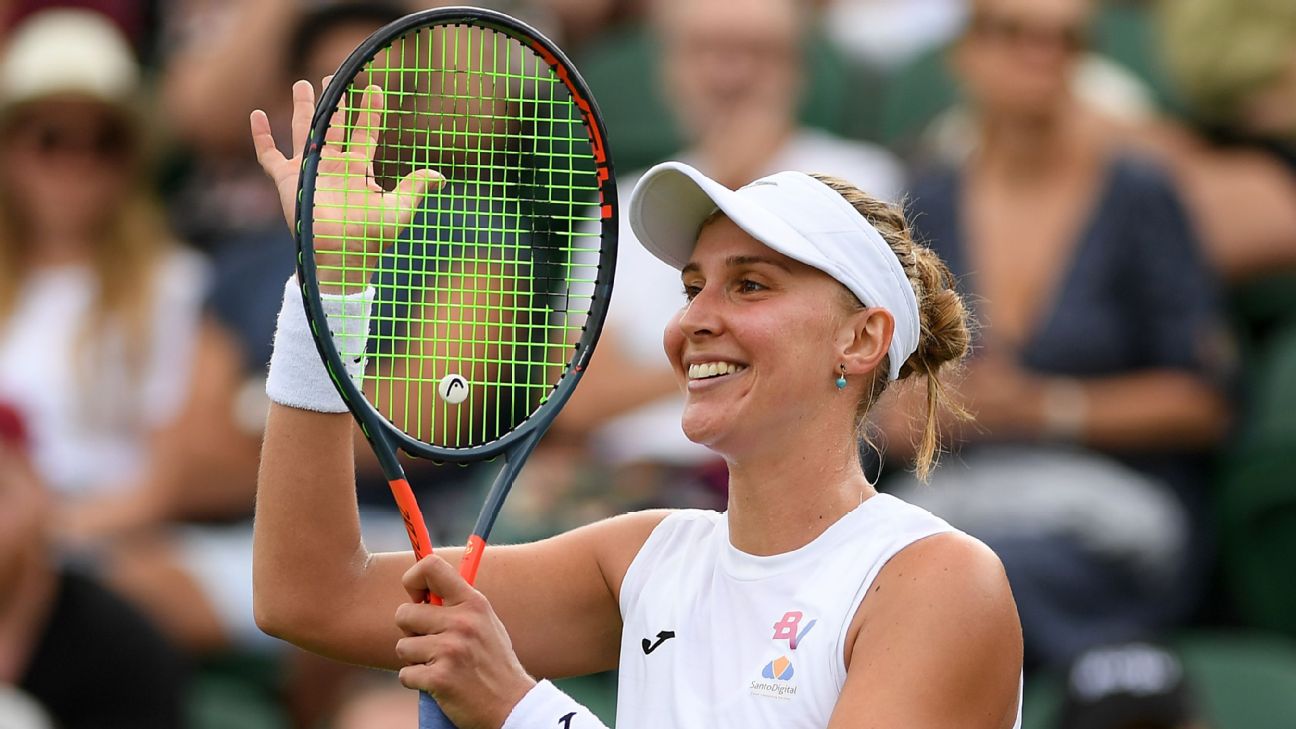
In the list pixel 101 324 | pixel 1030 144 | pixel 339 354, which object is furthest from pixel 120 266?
pixel 339 354

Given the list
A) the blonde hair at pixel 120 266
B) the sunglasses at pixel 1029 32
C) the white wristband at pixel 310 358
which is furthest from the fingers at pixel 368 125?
the blonde hair at pixel 120 266

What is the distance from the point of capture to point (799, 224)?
266 cm

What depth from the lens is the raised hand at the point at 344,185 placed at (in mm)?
2678

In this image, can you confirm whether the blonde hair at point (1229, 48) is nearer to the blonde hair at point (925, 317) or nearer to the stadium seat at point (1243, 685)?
the stadium seat at point (1243, 685)

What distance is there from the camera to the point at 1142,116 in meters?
6.27

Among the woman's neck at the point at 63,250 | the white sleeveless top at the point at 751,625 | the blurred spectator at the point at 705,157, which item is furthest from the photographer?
the woman's neck at the point at 63,250

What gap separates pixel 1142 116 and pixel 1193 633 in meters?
1.65

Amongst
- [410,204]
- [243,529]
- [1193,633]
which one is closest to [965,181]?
[1193,633]

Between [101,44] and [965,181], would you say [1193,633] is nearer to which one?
[965,181]

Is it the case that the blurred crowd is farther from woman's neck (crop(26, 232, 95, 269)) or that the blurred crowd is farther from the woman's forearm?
the woman's forearm

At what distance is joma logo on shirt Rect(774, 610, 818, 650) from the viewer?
257cm

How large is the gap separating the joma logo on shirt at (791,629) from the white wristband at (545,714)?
259 millimetres

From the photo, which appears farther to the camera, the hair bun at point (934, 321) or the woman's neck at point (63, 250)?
the woman's neck at point (63, 250)

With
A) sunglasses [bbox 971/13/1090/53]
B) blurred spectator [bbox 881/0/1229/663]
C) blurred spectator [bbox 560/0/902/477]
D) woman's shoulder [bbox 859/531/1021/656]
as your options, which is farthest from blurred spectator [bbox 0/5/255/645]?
woman's shoulder [bbox 859/531/1021/656]
